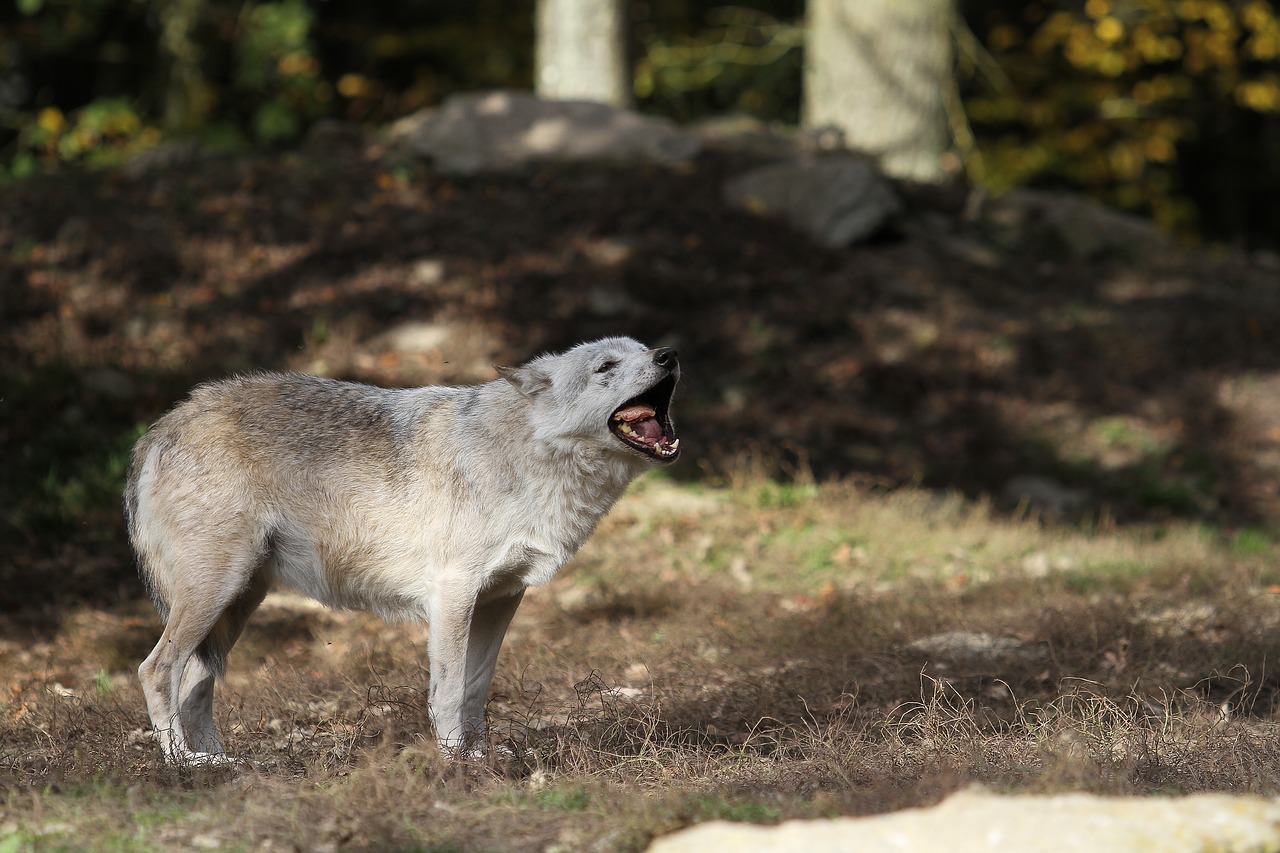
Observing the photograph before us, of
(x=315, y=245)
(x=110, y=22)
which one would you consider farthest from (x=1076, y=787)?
(x=110, y=22)

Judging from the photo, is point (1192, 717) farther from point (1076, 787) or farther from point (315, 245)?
point (315, 245)

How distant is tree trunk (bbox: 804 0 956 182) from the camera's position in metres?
15.8

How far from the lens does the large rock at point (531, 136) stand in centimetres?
1497

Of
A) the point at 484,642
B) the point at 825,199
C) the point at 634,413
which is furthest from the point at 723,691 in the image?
the point at 825,199

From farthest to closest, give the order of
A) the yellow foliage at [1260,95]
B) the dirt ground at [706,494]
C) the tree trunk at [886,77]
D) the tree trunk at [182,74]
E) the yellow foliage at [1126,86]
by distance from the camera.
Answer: the yellow foliage at [1126,86]
the yellow foliage at [1260,95]
the tree trunk at [182,74]
the tree trunk at [886,77]
the dirt ground at [706,494]

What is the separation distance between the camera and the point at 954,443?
12.1 m

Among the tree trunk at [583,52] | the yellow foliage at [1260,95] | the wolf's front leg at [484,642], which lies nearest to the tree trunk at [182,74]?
the tree trunk at [583,52]

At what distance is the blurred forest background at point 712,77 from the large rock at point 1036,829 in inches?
556

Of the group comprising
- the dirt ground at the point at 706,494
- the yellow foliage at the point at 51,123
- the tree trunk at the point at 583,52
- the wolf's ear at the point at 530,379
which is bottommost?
the dirt ground at the point at 706,494

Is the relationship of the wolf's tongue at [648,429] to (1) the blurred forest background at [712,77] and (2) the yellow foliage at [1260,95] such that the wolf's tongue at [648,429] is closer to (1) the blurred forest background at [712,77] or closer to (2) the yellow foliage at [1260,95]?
(1) the blurred forest background at [712,77]

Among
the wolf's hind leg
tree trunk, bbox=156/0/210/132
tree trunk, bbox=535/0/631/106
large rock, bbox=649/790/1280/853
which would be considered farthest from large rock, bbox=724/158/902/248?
large rock, bbox=649/790/1280/853

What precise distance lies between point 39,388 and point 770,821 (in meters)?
8.54

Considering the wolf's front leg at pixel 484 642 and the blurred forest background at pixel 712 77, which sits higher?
the blurred forest background at pixel 712 77

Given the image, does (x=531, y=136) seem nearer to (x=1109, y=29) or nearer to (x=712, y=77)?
(x=712, y=77)
